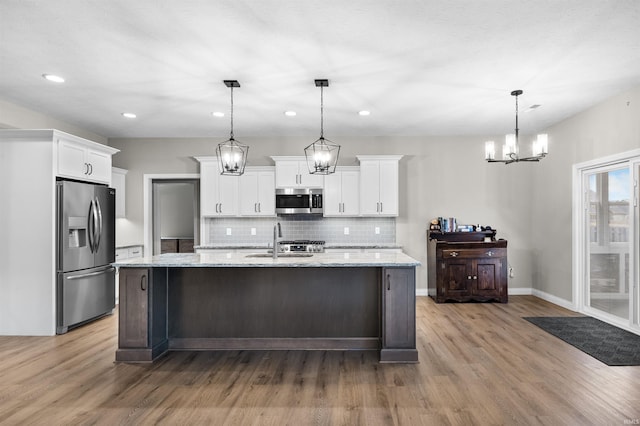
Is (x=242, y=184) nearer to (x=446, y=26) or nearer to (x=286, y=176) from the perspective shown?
(x=286, y=176)

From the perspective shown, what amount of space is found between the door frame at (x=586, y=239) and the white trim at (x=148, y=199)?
5.68 m

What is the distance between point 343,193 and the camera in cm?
636

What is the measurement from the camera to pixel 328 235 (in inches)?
262

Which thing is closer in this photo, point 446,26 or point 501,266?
point 446,26

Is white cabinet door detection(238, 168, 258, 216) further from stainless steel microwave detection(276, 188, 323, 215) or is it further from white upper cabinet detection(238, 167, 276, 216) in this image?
stainless steel microwave detection(276, 188, 323, 215)

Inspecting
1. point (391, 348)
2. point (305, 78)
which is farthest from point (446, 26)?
point (391, 348)

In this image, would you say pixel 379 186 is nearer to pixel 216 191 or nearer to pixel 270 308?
pixel 216 191

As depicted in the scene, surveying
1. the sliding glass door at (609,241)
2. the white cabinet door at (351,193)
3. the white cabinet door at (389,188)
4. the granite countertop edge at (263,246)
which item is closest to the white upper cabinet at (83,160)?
the granite countertop edge at (263,246)

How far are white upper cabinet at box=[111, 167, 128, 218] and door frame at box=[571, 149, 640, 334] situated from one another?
6783mm

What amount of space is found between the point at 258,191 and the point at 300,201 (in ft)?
2.32

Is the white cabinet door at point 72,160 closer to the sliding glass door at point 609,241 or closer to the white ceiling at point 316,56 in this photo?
the white ceiling at point 316,56

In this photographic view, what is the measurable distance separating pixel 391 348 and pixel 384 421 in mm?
1061

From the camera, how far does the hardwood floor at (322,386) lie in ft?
8.36

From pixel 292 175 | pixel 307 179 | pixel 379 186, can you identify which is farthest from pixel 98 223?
pixel 379 186
